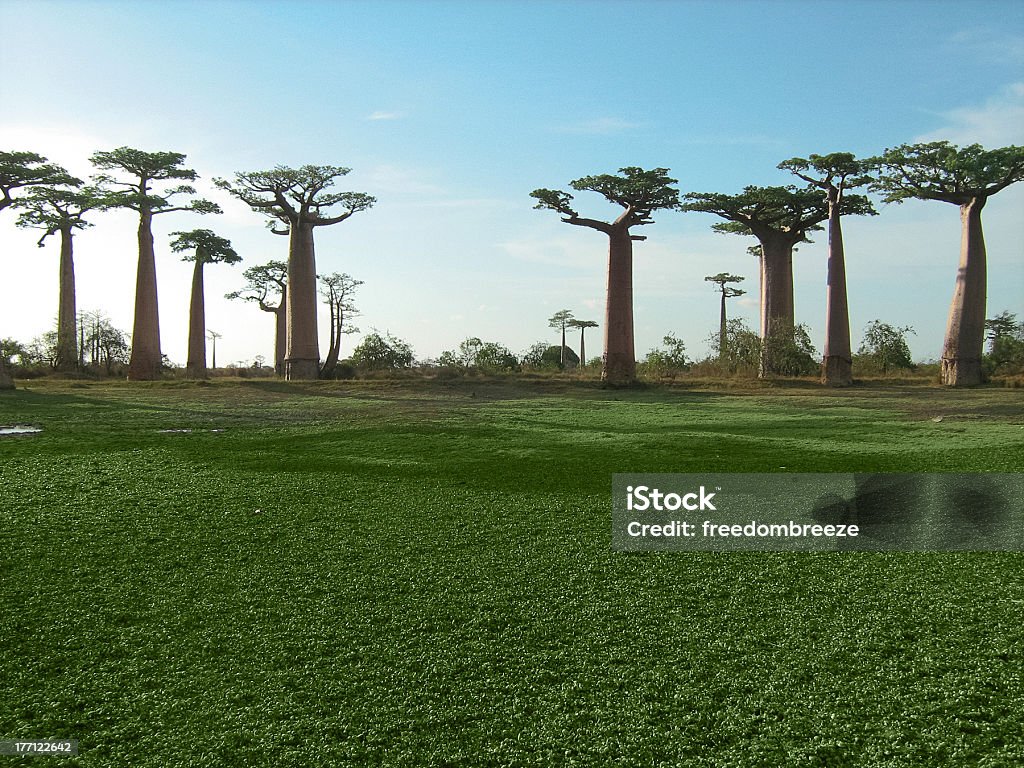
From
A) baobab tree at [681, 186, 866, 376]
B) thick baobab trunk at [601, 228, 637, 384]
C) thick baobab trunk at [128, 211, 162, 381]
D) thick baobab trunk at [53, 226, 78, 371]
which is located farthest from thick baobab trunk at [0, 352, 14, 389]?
baobab tree at [681, 186, 866, 376]

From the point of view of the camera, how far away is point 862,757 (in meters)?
1.66

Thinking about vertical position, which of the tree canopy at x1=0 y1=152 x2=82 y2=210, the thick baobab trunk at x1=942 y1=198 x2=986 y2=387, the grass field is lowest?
the grass field

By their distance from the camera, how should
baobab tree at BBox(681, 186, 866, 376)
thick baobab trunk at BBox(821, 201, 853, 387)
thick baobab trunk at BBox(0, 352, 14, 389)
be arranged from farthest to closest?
baobab tree at BBox(681, 186, 866, 376)
thick baobab trunk at BBox(821, 201, 853, 387)
thick baobab trunk at BBox(0, 352, 14, 389)

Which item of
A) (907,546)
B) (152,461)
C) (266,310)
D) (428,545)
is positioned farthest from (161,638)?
(266,310)

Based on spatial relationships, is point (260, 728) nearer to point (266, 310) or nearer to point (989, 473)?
point (989, 473)

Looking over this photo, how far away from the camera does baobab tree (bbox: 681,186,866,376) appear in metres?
22.2

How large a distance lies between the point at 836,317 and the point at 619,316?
20.3 feet

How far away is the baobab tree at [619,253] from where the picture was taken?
20219 millimetres

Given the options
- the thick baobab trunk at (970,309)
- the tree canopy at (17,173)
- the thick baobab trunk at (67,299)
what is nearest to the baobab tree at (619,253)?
the thick baobab trunk at (970,309)

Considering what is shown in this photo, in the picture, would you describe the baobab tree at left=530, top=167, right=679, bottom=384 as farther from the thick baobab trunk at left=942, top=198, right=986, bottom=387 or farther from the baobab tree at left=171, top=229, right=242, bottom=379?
the baobab tree at left=171, top=229, right=242, bottom=379

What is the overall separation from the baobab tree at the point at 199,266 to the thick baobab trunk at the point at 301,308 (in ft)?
22.3

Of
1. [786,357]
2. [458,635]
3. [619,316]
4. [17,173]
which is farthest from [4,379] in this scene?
[786,357]

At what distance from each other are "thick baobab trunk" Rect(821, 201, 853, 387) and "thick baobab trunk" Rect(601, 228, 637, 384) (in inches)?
218

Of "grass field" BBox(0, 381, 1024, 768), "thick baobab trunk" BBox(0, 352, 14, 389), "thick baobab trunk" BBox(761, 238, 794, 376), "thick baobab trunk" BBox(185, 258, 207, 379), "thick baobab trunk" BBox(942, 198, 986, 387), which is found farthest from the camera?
"thick baobab trunk" BBox(185, 258, 207, 379)
